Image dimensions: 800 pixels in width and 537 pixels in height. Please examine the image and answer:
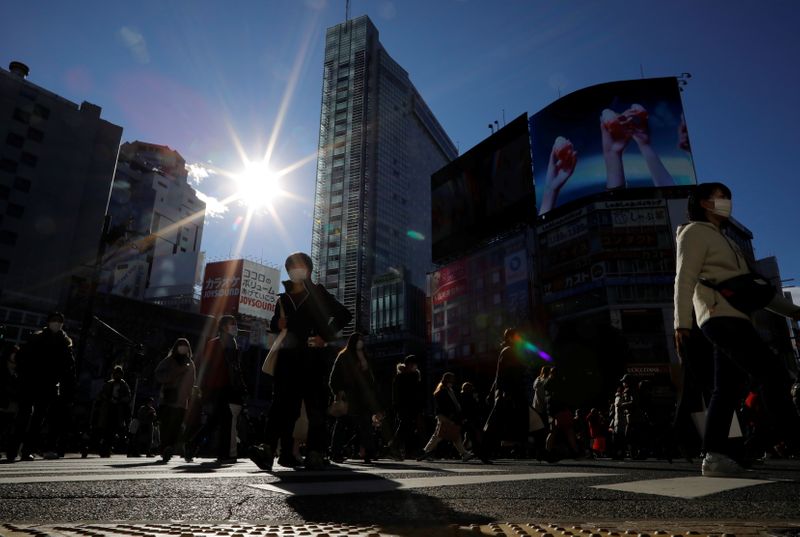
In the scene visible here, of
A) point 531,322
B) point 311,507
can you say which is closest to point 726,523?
point 311,507

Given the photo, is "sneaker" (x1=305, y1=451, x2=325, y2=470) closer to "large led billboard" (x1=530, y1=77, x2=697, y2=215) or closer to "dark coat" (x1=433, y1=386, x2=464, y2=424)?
"dark coat" (x1=433, y1=386, x2=464, y2=424)

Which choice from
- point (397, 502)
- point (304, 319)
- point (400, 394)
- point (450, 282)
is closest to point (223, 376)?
point (304, 319)

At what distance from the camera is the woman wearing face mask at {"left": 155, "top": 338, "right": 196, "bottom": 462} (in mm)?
6699

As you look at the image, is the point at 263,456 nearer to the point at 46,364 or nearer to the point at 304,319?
the point at 304,319

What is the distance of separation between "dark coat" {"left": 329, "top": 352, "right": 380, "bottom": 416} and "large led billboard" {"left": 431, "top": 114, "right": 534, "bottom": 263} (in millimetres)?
38852

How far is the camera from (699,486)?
2.82 metres

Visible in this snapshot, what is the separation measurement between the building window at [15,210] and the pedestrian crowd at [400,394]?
38.0 meters

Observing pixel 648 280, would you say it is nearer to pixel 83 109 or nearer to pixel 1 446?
pixel 1 446

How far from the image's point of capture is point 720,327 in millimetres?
3041

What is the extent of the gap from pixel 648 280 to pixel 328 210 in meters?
51.1

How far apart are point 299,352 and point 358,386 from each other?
3.10 meters

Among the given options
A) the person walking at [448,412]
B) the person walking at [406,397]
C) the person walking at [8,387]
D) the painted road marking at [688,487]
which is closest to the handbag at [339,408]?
the person walking at [406,397]

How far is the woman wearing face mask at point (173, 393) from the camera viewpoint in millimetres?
6699

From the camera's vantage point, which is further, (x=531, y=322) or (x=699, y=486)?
(x=531, y=322)
